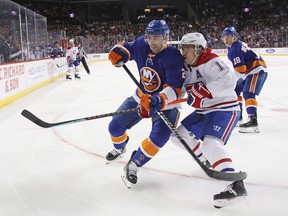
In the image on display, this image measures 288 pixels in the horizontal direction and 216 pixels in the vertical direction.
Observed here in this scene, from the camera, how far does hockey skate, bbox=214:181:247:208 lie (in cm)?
200

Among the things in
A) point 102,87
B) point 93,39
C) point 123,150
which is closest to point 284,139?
point 123,150

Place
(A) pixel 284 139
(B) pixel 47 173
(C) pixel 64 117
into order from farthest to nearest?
(C) pixel 64 117, (A) pixel 284 139, (B) pixel 47 173

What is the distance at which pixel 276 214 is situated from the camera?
1967mm

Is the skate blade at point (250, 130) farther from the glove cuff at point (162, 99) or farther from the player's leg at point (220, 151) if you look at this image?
the glove cuff at point (162, 99)

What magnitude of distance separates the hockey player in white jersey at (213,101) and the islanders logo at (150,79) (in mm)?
216

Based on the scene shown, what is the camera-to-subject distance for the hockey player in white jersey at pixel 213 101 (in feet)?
6.64

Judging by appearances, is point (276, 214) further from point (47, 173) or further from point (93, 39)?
point (93, 39)

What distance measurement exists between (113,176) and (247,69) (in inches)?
83.5

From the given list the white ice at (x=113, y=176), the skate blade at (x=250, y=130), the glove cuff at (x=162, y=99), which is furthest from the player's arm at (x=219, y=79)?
the skate blade at (x=250, y=130)

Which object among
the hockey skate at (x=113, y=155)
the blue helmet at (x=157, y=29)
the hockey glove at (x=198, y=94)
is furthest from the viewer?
the hockey skate at (x=113, y=155)

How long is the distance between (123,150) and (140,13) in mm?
26789

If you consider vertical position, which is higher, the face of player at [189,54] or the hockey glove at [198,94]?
the face of player at [189,54]

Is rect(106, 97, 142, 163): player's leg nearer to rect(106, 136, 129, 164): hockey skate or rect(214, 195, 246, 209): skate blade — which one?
rect(106, 136, 129, 164): hockey skate

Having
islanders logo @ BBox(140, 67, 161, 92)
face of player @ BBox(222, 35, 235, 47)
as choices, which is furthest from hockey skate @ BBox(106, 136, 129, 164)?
face of player @ BBox(222, 35, 235, 47)
